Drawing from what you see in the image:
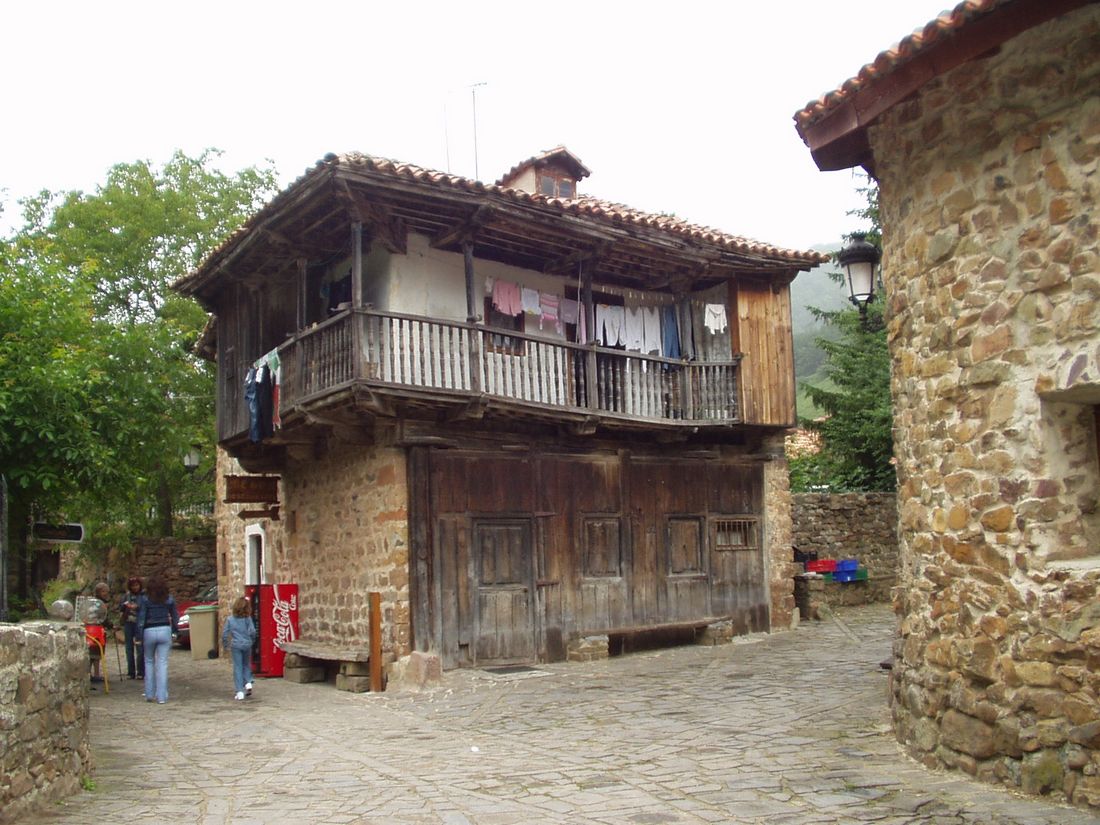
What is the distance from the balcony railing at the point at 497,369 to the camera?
11.0 meters

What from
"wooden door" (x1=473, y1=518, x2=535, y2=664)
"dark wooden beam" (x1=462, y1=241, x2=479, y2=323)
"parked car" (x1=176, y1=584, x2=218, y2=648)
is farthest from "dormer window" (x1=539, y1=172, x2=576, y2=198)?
"parked car" (x1=176, y1=584, x2=218, y2=648)

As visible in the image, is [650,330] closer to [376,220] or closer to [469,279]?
[469,279]

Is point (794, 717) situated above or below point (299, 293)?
below

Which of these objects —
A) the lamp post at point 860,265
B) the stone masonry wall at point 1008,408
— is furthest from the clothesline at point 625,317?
the stone masonry wall at point 1008,408

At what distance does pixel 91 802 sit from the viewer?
5.89m

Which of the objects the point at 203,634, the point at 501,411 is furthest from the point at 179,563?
the point at 501,411

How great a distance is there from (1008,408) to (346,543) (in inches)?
353

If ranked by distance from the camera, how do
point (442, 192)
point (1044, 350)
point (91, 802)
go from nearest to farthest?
1. point (1044, 350)
2. point (91, 802)
3. point (442, 192)

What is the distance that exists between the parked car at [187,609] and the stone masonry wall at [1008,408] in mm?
13771

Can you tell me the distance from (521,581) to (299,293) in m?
4.61

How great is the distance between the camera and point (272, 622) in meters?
13.5

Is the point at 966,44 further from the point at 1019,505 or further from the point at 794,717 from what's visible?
the point at 794,717

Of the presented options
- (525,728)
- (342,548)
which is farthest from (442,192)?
(525,728)

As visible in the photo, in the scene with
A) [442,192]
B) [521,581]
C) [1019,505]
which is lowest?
[521,581]
